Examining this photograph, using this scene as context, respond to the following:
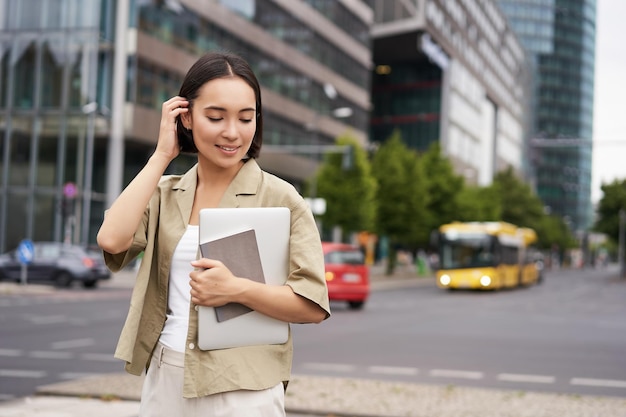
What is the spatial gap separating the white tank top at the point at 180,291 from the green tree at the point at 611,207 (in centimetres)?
7777

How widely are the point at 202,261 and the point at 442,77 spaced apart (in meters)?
82.2

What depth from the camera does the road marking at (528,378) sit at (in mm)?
10242

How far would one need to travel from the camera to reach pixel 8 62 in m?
42.4

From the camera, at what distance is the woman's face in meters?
2.63

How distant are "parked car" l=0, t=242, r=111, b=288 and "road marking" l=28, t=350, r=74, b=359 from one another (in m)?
16.9

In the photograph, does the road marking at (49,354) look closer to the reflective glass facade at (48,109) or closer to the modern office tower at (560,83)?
the reflective glass facade at (48,109)

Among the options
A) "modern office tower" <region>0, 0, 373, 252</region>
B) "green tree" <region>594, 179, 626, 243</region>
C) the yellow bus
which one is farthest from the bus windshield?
"green tree" <region>594, 179, 626, 243</region>

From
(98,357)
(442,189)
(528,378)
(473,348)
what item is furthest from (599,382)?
(442,189)

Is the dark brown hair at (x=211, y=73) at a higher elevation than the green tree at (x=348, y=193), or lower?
lower

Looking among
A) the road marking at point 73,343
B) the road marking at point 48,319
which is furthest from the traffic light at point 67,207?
the road marking at point 73,343

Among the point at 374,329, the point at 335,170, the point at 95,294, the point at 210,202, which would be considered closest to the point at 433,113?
the point at 335,170

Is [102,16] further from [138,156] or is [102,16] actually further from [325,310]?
[325,310]

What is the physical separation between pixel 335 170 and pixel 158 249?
46.6 metres

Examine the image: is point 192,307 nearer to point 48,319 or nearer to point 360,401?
point 360,401
